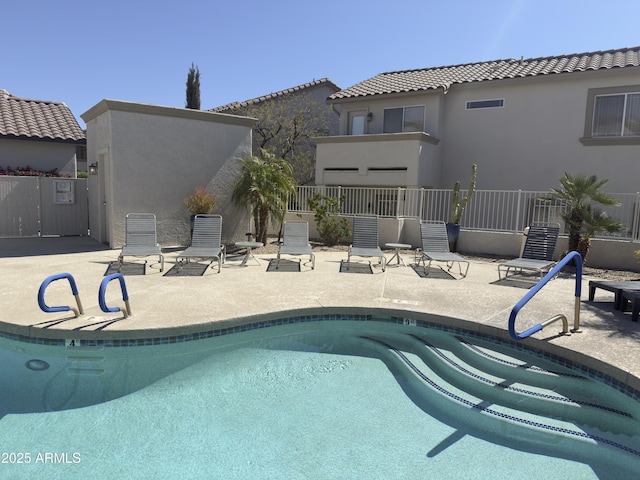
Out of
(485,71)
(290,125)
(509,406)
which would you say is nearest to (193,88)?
(290,125)

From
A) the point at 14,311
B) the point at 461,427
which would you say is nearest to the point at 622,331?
the point at 461,427

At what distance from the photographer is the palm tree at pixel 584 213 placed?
9742mm

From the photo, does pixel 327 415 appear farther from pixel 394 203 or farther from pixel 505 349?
pixel 394 203

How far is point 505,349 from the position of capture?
18.6ft

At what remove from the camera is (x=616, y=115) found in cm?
1393

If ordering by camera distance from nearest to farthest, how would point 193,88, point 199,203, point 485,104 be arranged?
point 199,203, point 485,104, point 193,88

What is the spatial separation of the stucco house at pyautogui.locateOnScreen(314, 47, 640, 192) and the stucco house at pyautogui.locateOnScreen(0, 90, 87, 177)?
10.5m

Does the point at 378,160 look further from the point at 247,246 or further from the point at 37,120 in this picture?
the point at 37,120

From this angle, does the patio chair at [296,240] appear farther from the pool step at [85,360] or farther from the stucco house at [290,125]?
the stucco house at [290,125]

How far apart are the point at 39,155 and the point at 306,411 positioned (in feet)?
57.6

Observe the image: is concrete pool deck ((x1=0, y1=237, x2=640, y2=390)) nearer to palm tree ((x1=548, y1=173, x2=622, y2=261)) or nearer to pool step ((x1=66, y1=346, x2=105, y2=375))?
pool step ((x1=66, y1=346, x2=105, y2=375))

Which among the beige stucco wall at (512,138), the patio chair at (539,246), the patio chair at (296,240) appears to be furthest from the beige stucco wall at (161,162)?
the patio chair at (539,246)

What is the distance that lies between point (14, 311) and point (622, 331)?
8573mm

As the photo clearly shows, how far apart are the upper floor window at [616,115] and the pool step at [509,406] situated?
1245cm
